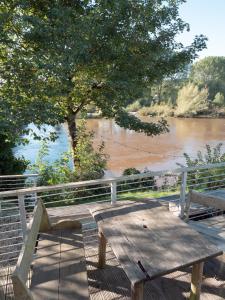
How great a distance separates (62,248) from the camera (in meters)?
2.58

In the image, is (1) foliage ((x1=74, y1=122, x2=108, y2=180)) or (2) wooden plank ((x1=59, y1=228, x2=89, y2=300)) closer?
(2) wooden plank ((x1=59, y1=228, x2=89, y2=300))

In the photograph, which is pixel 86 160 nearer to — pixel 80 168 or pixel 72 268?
pixel 80 168

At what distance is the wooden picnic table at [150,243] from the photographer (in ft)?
6.15

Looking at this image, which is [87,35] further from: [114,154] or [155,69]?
[114,154]

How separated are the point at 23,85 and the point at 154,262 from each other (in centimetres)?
455

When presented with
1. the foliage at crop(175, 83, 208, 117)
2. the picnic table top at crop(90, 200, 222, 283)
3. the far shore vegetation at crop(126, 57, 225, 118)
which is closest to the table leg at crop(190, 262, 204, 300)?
the picnic table top at crop(90, 200, 222, 283)

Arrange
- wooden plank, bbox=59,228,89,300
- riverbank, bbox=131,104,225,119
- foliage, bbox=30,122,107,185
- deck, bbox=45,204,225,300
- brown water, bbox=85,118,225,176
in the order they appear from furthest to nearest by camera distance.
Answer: riverbank, bbox=131,104,225,119 → brown water, bbox=85,118,225,176 → foliage, bbox=30,122,107,185 → deck, bbox=45,204,225,300 → wooden plank, bbox=59,228,89,300

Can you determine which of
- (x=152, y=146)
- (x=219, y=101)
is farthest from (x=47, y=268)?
(x=219, y=101)

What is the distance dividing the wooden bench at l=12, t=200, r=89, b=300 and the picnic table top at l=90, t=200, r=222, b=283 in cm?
34

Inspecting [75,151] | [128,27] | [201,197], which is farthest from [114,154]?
[201,197]

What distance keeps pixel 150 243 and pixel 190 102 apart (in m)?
33.0

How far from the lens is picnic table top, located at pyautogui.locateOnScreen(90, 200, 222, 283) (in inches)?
73.9

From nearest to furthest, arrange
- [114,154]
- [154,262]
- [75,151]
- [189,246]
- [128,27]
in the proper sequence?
1. [154,262]
2. [189,246]
3. [128,27]
4. [75,151]
5. [114,154]

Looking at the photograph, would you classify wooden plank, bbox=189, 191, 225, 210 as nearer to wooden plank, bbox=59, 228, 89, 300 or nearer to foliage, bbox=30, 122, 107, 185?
wooden plank, bbox=59, 228, 89, 300
